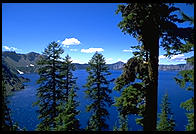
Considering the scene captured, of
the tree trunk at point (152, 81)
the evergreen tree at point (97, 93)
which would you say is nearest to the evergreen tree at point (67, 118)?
the evergreen tree at point (97, 93)

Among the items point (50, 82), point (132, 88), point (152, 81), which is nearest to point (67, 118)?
point (50, 82)

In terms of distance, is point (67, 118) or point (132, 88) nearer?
point (132, 88)

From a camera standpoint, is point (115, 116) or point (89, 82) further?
point (115, 116)

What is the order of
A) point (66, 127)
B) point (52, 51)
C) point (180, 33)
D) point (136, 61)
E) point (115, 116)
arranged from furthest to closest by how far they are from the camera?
point (115, 116)
point (52, 51)
point (66, 127)
point (136, 61)
point (180, 33)

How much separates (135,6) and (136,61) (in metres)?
2.15

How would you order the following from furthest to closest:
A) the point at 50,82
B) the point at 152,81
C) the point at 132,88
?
the point at 50,82
the point at 132,88
the point at 152,81

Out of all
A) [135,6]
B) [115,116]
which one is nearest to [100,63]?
[135,6]

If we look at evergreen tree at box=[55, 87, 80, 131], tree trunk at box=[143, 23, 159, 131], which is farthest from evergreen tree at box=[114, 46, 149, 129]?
evergreen tree at box=[55, 87, 80, 131]

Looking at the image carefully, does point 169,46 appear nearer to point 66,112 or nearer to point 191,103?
point 191,103

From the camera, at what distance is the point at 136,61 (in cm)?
708

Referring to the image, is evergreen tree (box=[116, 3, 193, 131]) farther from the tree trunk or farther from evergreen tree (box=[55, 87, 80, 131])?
evergreen tree (box=[55, 87, 80, 131])

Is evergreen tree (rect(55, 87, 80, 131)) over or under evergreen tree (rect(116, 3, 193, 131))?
under

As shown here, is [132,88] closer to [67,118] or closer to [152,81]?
[152,81]

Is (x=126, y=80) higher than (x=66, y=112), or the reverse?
(x=126, y=80)
